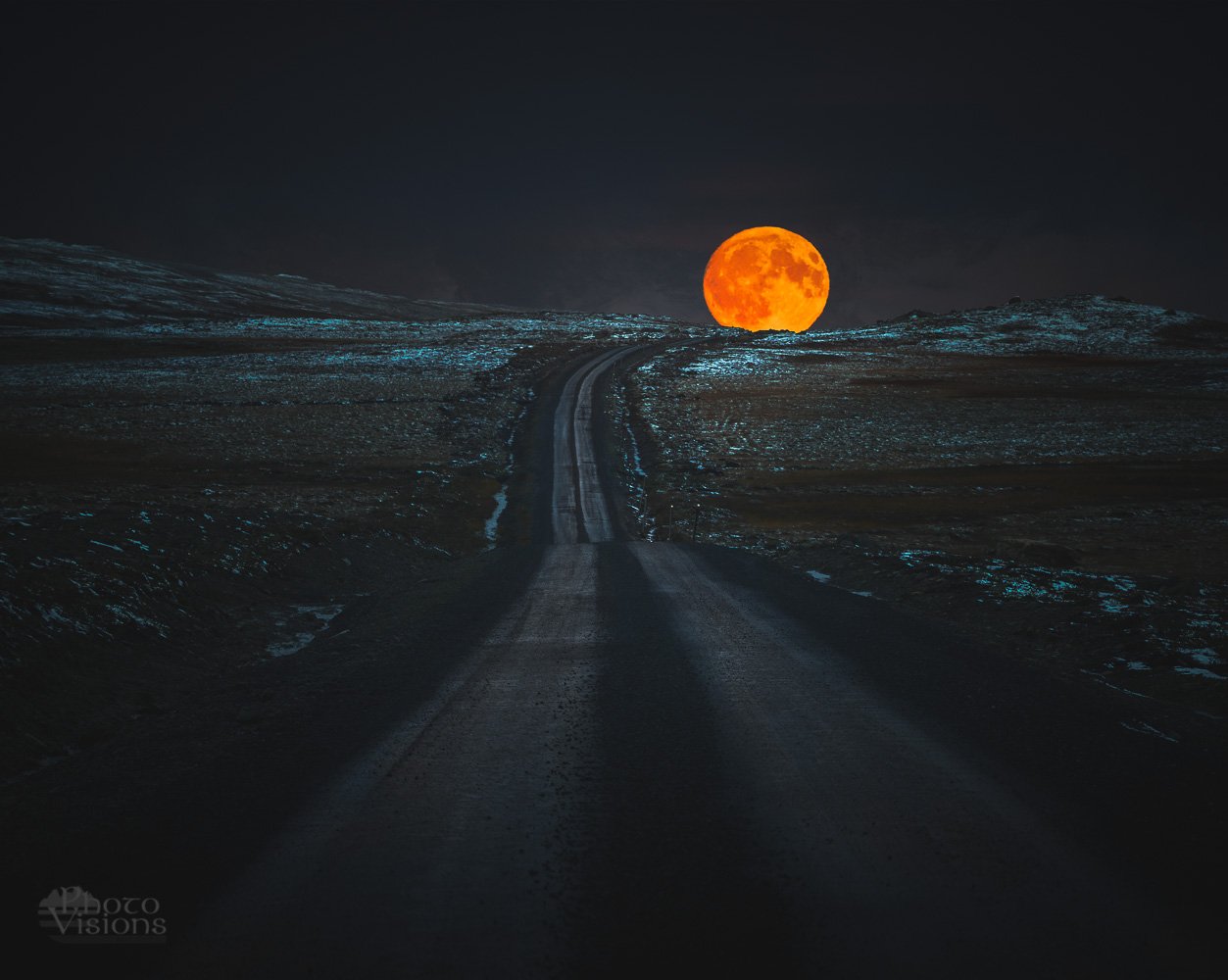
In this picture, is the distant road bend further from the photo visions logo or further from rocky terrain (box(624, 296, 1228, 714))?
rocky terrain (box(624, 296, 1228, 714))

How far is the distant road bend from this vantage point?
4.70 m

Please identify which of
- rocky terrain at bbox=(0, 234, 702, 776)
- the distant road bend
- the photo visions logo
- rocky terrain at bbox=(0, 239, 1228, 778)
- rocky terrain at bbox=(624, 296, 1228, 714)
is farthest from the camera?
rocky terrain at bbox=(624, 296, 1228, 714)

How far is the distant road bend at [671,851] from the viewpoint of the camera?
4695 mm

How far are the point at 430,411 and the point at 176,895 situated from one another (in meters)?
55.7

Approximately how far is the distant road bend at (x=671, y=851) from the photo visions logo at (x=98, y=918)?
434mm

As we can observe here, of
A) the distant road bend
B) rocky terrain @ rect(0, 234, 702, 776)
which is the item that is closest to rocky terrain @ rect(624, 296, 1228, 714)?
the distant road bend

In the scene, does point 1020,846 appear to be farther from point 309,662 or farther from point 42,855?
point 309,662

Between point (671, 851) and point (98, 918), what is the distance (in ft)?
13.6

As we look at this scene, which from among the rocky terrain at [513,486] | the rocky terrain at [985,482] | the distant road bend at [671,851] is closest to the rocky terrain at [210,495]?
the rocky terrain at [513,486]

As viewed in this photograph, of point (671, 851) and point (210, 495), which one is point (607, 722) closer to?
point (671, 851)

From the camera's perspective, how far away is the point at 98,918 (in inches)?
200

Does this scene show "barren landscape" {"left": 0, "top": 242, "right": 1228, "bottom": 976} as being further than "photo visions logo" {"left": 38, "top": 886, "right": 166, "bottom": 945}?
Yes

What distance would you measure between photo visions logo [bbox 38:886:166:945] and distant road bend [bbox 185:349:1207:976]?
0.43 m

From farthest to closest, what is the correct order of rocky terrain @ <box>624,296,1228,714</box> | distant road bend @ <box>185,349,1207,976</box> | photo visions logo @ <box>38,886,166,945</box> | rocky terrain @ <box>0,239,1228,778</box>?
1. rocky terrain @ <box>624,296,1228,714</box>
2. rocky terrain @ <box>0,239,1228,778</box>
3. photo visions logo @ <box>38,886,166,945</box>
4. distant road bend @ <box>185,349,1207,976</box>
